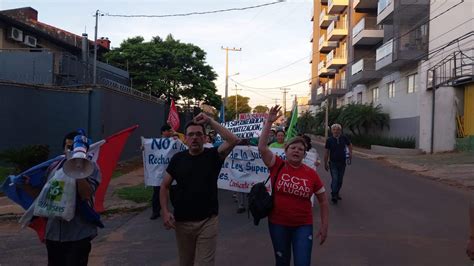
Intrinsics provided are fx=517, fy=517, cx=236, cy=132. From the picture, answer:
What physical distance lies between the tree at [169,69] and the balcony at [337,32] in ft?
70.4

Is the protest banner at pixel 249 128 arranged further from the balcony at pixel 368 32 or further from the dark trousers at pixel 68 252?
the balcony at pixel 368 32

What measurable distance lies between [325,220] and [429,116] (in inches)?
1083

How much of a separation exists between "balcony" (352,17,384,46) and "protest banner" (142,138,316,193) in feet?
122

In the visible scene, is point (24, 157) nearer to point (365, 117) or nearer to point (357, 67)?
point (365, 117)

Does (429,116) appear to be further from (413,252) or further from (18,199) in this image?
(18,199)

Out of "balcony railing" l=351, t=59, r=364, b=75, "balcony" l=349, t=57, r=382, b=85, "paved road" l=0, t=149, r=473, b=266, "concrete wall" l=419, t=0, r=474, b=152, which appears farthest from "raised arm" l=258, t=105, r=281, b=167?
"balcony railing" l=351, t=59, r=364, b=75

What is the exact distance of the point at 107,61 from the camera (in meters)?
43.6

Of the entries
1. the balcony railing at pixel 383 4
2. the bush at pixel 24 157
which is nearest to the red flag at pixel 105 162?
the bush at pixel 24 157

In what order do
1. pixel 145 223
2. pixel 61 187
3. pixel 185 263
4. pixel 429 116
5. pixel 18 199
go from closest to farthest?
pixel 61 187 < pixel 18 199 < pixel 185 263 < pixel 145 223 < pixel 429 116

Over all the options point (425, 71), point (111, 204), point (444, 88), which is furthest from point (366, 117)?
point (111, 204)

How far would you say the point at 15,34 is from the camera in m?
29.9

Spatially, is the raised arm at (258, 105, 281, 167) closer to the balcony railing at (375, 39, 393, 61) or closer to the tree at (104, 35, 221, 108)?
the balcony railing at (375, 39, 393, 61)

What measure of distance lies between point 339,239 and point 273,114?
11.9 ft

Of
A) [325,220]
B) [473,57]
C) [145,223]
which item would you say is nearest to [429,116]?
[473,57]
